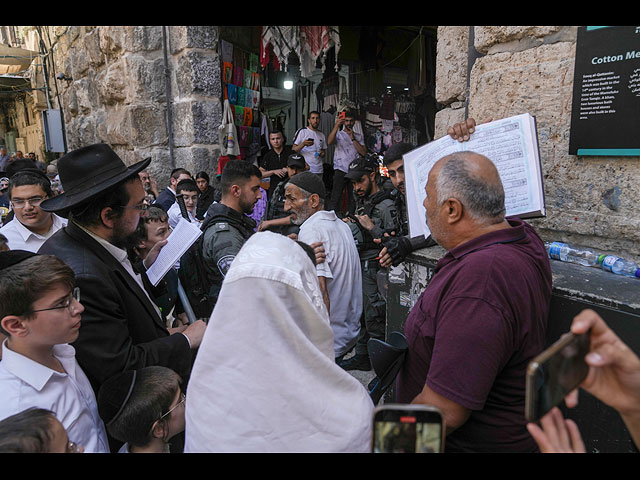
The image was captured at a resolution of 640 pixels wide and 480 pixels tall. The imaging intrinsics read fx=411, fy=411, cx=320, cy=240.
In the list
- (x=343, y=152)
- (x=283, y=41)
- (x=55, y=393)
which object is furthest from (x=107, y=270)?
(x=343, y=152)

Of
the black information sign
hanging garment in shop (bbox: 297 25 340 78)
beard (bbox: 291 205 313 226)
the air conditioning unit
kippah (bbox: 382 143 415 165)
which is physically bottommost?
beard (bbox: 291 205 313 226)

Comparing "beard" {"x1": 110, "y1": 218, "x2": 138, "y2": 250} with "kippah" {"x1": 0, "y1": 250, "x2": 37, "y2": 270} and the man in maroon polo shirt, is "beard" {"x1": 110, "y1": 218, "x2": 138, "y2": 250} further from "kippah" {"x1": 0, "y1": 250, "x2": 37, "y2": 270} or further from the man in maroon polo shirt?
the man in maroon polo shirt

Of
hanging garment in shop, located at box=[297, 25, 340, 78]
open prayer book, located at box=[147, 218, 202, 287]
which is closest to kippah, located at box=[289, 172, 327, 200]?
open prayer book, located at box=[147, 218, 202, 287]

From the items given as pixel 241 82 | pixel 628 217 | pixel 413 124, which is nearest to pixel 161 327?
pixel 628 217

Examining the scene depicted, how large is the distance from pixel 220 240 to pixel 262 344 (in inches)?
80.0

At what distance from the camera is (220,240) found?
2975 millimetres

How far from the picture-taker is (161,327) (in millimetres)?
2094

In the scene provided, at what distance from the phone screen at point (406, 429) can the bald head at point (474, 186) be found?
2.96ft

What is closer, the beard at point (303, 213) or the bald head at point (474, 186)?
the bald head at point (474, 186)

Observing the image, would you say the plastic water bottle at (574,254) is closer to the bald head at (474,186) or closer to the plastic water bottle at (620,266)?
the plastic water bottle at (620,266)

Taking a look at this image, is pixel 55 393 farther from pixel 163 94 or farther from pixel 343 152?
pixel 343 152

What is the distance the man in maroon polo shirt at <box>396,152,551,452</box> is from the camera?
1.30 metres

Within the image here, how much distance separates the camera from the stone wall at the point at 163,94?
559cm

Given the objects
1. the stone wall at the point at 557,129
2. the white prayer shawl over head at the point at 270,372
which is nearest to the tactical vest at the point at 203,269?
the stone wall at the point at 557,129
